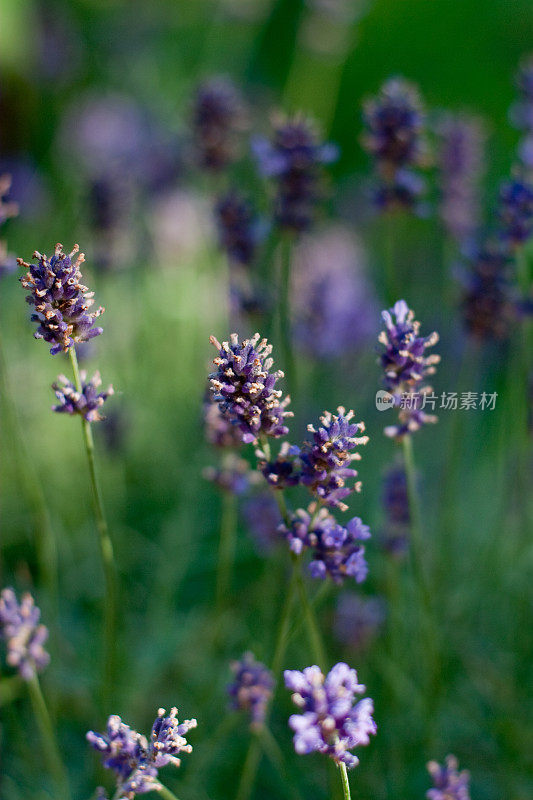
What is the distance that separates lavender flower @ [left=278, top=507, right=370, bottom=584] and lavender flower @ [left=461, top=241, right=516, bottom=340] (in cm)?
61

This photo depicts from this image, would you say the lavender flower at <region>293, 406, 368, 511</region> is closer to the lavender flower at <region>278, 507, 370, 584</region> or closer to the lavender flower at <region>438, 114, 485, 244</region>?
the lavender flower at <region>278, 507, 370, 584</region>

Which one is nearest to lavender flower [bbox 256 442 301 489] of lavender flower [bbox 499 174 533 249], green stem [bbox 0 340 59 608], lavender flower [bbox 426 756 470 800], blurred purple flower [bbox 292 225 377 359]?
lavender flower [bbox 426 756 470 800]

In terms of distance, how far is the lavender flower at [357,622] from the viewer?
→ 1.37m

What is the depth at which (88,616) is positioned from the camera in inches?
64.6

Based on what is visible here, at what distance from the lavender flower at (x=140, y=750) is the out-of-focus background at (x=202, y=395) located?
499mm

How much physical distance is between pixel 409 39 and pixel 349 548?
3.10 meters

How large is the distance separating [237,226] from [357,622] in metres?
0.75

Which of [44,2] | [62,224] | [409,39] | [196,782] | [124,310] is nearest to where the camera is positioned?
[196,782]

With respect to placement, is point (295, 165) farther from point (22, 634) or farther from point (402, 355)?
point (22, 634)

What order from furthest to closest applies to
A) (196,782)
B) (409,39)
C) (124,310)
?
(409,39) < (124,310) < (196,782)

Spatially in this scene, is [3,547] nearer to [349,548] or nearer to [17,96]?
[349,548]

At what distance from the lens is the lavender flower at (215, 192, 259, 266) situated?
1.41 meters

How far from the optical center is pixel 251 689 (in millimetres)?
1000

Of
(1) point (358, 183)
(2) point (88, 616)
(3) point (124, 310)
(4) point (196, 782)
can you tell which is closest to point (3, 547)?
(2) point (88, 616)
